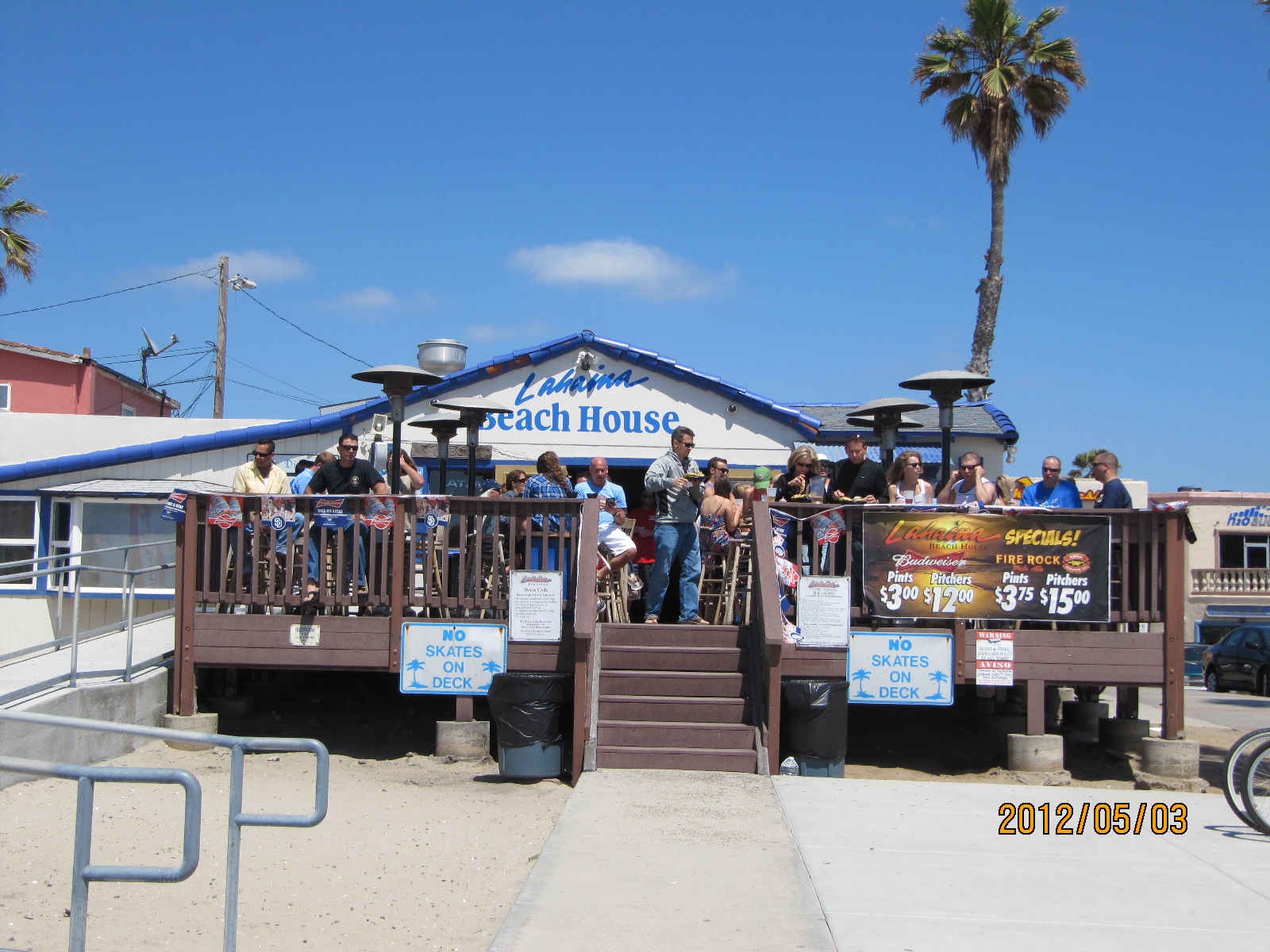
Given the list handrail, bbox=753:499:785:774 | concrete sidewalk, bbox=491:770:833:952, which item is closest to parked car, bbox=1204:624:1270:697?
handrail, bbox=753:499:785:774

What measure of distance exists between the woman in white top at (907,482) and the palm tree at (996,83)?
16.8m

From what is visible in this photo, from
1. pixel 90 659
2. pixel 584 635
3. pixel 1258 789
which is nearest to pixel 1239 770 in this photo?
pixel 1258 789

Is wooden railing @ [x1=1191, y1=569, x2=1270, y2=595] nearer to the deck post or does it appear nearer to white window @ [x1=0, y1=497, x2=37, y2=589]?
the deck post

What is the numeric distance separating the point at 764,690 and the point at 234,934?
5104 mm

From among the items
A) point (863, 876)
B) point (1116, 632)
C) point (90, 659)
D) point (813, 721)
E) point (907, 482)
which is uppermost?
point (907, 482)

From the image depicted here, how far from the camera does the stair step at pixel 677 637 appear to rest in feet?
30.3

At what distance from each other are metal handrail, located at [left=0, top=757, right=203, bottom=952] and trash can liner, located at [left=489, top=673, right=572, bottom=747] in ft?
15.6

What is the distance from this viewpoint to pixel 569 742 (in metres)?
8.98

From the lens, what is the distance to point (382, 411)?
15352 millimetres

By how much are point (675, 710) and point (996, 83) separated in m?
20.5

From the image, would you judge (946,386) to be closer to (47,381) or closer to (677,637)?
(677,637)

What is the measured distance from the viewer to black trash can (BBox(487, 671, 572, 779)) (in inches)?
334

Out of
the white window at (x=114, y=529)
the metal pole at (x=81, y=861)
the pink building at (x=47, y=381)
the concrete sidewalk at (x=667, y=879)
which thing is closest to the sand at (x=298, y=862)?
the concrete sidewalk at (x=667, y=879)
